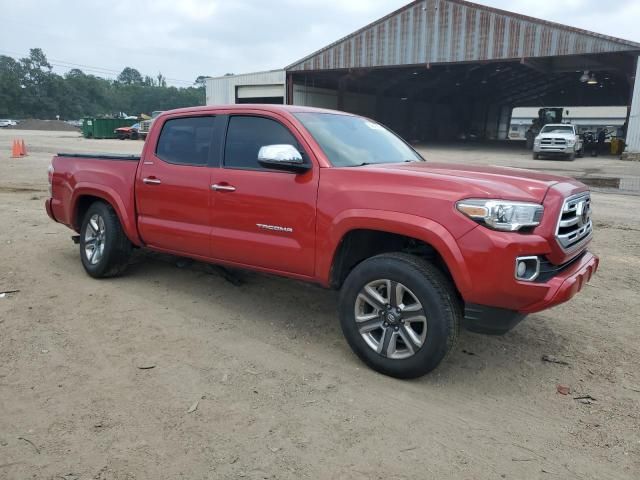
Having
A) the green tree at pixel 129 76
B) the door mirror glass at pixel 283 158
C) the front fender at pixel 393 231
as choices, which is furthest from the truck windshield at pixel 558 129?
the green tree at pixel 129 76

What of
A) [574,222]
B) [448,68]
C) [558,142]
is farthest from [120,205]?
[448,68]

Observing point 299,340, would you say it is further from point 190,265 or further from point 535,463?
point 190,265

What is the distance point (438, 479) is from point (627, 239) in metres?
6.79

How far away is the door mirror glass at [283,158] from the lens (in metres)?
3.87

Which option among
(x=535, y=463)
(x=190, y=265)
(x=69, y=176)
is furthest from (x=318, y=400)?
(x=69, y=176)

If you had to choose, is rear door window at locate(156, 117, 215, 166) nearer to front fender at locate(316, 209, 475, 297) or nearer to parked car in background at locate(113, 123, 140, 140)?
front fender at locate(316, 209, 475, 297)

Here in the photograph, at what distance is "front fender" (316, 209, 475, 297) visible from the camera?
325 centimetres

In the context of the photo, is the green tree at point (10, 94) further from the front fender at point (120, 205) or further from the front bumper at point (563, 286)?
the front bumper at point (563, 286)

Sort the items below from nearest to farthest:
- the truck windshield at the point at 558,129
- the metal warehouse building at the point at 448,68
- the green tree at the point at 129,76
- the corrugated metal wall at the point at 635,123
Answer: the corrugated metal wall at the point at 635,123 < the metal warehouse building at the point at 448,68 < the truck windshield at the point at 558,129 < the green tree at the point at 129,76

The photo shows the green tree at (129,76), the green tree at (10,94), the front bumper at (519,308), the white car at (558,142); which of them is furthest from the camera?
the green tree at (129,76)

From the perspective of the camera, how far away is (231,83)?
41469 mm

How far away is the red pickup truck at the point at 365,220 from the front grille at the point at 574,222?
14mm

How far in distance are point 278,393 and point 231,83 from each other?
40.9m

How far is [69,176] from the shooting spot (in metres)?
5.91
